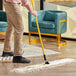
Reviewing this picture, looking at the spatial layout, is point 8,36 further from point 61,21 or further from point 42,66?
point 61,21

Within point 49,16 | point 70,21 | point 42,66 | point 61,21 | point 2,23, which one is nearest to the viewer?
point 42,66

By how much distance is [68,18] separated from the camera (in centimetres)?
644

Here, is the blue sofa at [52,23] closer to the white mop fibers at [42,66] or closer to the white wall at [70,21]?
the white wall at [70,21]

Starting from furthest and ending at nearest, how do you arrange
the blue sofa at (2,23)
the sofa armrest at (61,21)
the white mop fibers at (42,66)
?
the blue sofa at (2,23)
the sofa armrest at (61,21)
the white mop fibers at (42,66)

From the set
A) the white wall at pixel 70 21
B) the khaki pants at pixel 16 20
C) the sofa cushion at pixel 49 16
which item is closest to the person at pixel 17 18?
the khaki pants at pixel 16 20

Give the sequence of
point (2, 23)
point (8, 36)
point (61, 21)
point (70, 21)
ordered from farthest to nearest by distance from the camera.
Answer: point (70, 21), point (2, 23), point (61, 21), point (8, 36)

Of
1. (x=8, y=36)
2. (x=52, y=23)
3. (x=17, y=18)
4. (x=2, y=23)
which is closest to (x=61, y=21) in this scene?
(x=52, y=23)

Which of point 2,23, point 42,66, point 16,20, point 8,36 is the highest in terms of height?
point 16,20

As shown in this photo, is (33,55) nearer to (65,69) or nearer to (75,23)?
(65,69)

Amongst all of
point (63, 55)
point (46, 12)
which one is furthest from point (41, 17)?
point (63, 55)

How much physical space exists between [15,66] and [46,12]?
2.86 meters

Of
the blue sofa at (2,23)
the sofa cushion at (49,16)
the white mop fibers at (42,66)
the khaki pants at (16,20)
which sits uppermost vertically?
the khaki pants at (16,20)

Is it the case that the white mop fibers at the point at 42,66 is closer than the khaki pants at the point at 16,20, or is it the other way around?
the white mop fibers at the point at 42,66

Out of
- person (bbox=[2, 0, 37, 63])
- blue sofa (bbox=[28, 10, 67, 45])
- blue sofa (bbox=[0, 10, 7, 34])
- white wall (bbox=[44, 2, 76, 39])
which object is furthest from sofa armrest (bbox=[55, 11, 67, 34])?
person (bbox=[2, 0, 37, 63])
